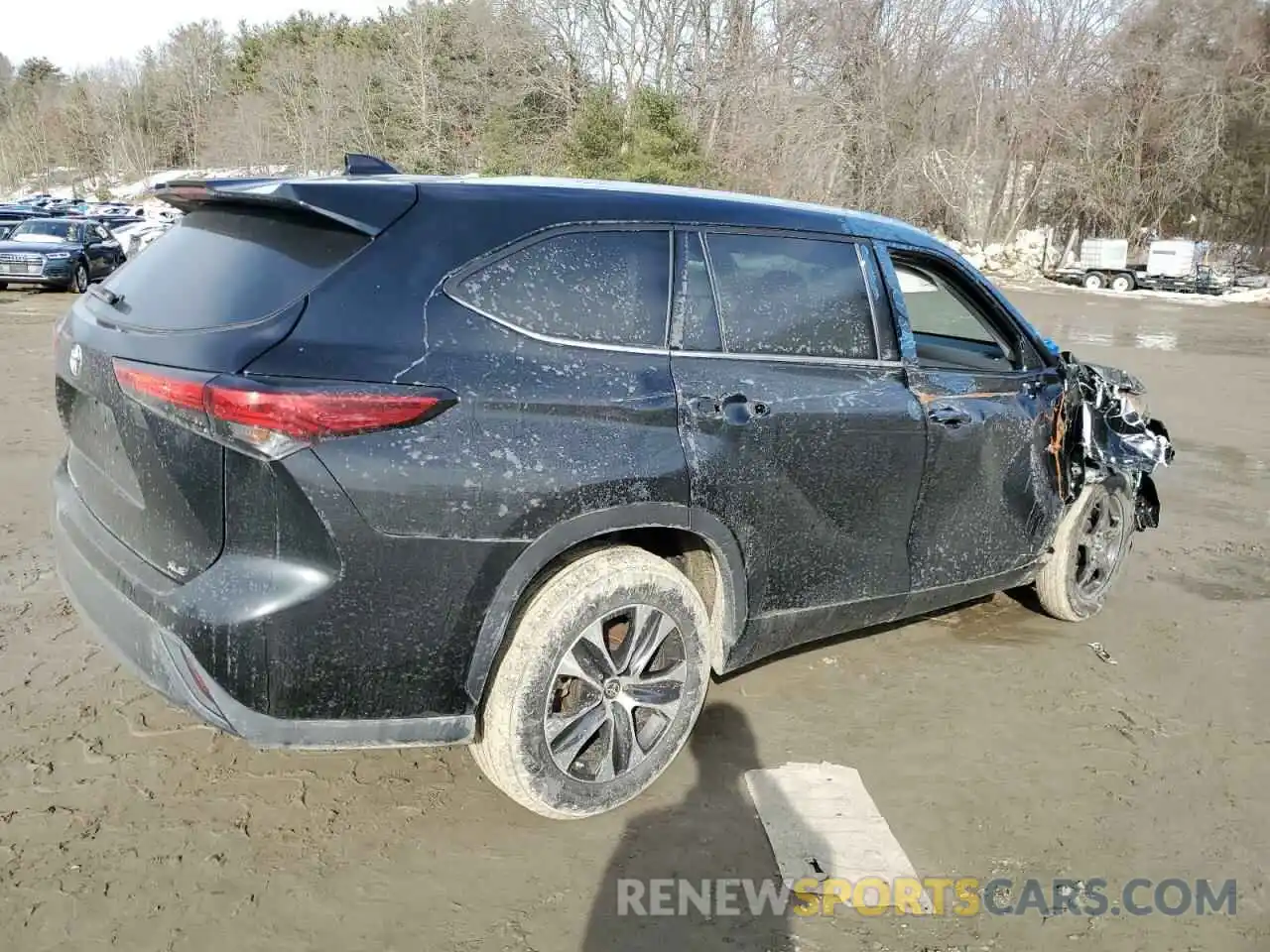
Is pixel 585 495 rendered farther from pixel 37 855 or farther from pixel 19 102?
pixel 19 102

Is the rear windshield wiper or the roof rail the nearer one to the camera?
the rear windshield wiper

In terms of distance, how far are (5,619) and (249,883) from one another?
89.7 inches

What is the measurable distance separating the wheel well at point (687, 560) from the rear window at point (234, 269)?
40.4 inches

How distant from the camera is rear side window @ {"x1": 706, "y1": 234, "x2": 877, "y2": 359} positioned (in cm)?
315

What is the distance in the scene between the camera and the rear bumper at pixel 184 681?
2.48m

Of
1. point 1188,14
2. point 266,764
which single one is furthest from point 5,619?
point 1188,14

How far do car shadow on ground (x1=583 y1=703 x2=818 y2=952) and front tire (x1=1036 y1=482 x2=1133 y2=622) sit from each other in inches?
78.1

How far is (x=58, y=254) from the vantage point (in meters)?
18.2

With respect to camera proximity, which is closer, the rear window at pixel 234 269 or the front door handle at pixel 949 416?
the rear window at pixel 234 269

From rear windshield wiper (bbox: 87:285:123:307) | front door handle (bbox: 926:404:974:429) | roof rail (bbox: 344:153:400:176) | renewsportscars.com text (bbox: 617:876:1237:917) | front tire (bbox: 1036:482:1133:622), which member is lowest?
renewsportscars.com text (bbox: 617:876:1237:917)

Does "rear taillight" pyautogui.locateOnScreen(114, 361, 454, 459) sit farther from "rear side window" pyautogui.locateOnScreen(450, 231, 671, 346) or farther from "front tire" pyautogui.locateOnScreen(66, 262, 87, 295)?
"front tire" pyautogui.locateOnScreen(66, 262, 87, 295)

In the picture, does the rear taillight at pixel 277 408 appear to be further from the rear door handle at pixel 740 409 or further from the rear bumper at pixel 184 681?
the rear door handle at pixel 740 409

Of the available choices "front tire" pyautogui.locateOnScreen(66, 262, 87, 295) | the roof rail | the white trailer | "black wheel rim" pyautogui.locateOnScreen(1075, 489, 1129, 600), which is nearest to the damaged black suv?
the roof rail

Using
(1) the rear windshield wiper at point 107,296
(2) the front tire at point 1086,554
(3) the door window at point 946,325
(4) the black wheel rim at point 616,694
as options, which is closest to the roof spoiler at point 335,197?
(1) the rear windshield wiper at point 107,296
